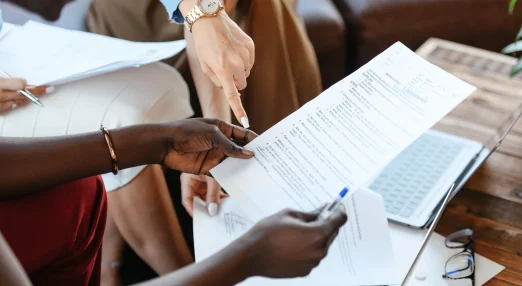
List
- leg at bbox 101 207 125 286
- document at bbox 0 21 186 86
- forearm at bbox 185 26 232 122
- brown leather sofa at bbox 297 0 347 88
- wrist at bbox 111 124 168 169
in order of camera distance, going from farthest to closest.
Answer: brown leather sofa at bbox 297 0 347 88 < leg at bbox 101 207 125 286 < forearm at bbox 185 26 232 122 < document at bbox 0 21 186 86 < wrist at bbox 111 124 168 169

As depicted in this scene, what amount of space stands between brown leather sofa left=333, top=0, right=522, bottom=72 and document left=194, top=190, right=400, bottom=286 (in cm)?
84

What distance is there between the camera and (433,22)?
1656 millimetres

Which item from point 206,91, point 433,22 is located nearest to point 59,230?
point 206,91

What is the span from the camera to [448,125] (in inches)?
47.1

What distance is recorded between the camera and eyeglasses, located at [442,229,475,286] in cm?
93

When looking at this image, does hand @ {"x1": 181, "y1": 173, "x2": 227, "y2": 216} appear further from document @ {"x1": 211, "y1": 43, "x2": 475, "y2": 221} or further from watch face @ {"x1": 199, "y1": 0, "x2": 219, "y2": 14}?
watch face @ {"x1": 199, "y1": 0, "x2": 219, "y2": 14}

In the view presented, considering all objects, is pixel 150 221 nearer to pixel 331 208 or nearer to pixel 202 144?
pixel 202 144

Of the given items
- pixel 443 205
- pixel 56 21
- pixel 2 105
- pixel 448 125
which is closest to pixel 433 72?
pixel 443 205

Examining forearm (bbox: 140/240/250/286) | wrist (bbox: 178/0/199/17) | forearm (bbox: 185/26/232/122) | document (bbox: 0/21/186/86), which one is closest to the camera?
forearm (bbox: 140/240/250/286)

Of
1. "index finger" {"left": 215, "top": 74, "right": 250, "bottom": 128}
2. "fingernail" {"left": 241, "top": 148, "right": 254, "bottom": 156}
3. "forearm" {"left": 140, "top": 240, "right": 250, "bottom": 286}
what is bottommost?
"forearm" {"left": 140, "top": 240, "right": 250, "bottom": 286}

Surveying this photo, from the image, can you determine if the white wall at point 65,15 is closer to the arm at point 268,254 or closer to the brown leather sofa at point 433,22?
the brown leather sofa at point 433,22

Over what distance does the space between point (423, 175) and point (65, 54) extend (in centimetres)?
73

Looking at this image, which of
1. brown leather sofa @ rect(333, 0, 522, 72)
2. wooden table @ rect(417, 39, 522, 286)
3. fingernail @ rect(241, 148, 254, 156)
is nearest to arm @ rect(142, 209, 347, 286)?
fingernail @ rect(241, 148, 254, 156)

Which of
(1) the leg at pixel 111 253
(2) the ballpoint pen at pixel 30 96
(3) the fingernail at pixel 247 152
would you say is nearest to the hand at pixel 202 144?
(3) the fingernail at pixel 247 152
